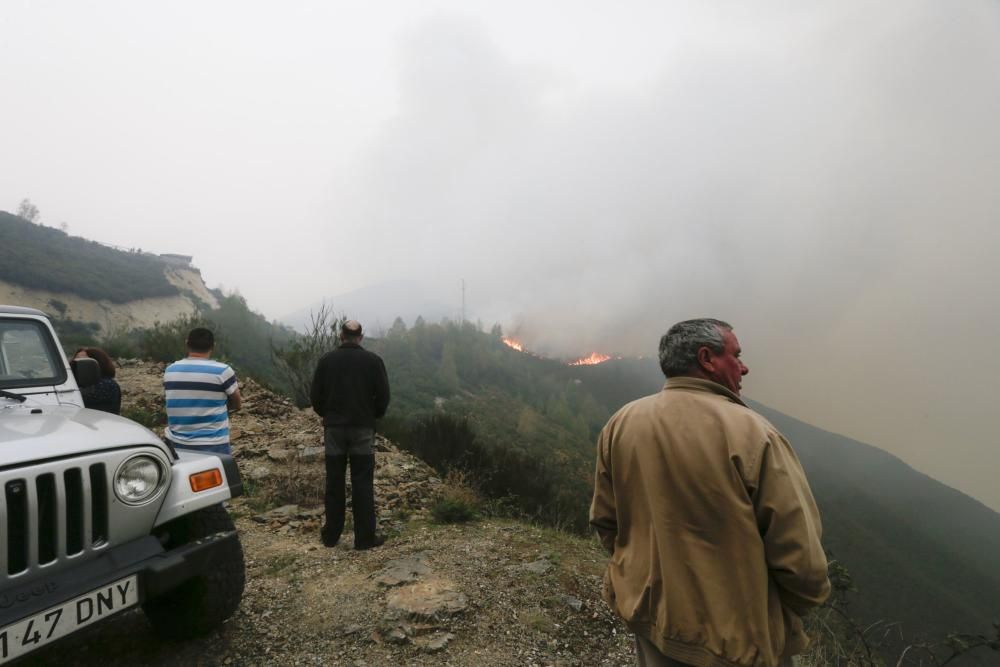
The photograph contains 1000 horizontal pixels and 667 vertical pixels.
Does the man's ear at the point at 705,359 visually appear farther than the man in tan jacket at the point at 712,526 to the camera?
Yes

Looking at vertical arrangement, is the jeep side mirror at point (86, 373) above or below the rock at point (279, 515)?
above

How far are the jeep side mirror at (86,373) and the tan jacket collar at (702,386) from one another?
3.54m

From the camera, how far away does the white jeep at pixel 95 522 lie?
1.91 metres

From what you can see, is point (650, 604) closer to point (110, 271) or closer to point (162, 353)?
point (162, 353)

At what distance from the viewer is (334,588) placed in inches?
144

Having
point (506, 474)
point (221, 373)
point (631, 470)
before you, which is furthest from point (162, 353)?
point (631, 470)

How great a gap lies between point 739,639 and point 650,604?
0.29 meters

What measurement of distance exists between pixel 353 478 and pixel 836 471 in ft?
640

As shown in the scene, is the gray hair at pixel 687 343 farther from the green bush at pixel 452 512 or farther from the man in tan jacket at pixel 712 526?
the green bush at pixel 452 512

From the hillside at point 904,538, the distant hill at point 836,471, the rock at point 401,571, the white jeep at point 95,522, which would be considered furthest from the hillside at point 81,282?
the hillside at point 904,538

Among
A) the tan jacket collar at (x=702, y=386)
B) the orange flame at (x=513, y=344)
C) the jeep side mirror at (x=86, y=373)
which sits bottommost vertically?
the orange flame at (x=513, y=344)

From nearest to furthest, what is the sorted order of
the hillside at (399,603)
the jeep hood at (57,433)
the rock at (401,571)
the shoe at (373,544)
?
the jeep hood at (57,433), the hillside at (399,603), the rock at (401,571), the shoe at (373,544)

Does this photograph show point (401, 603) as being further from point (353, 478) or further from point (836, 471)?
point (836, 471)

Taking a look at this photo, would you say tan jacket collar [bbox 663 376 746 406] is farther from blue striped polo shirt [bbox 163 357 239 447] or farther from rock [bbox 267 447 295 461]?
rock [bbox 267 447 295 461]
